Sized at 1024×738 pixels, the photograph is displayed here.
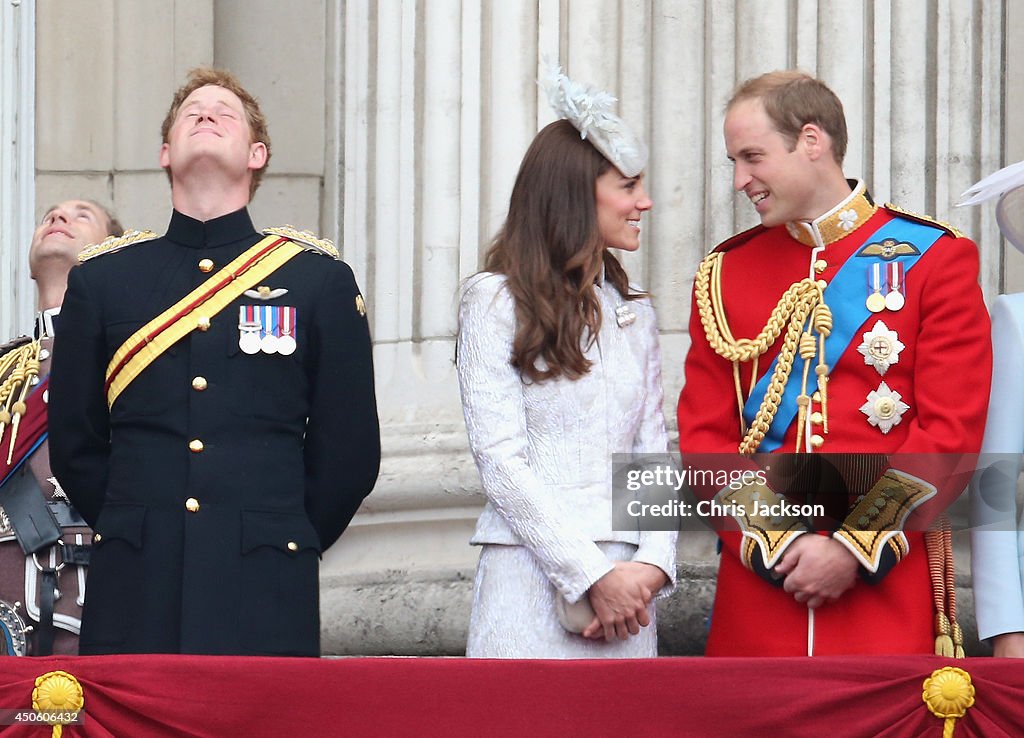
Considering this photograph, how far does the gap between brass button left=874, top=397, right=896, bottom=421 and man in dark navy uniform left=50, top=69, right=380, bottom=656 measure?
98 cm

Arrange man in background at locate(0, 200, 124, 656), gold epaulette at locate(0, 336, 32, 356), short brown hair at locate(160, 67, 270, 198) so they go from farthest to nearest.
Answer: gold epaulette at locate(0, 336, 32, 356) < man in background at locate(0, 200, 124, 656) < short brown hair at locate(160, 67, 270, 198)

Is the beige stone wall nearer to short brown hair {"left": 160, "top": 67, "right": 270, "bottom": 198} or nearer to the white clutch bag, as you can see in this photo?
the white clutch bag

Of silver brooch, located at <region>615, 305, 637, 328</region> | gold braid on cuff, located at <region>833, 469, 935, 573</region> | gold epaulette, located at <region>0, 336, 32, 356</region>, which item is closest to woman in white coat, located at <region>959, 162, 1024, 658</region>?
gold braid on cuff, located at <region>833, 469, 935, 573</region>

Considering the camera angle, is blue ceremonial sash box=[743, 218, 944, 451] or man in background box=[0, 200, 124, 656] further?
man in background box=[0, 200, 124, 656]

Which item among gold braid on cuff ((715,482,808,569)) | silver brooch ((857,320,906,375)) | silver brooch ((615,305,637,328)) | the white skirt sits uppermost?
silver brooch ((615,305,637,328))

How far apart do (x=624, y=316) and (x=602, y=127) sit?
39cm

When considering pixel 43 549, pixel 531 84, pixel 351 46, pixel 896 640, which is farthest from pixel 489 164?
pixel 896 640

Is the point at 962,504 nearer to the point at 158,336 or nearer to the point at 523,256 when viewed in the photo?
the point at 523,256

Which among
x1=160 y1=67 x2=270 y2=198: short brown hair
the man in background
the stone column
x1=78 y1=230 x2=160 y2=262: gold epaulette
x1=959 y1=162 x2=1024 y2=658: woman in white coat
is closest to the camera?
x1=959 y1=162 x2=1024 y2=658: woman in white coat

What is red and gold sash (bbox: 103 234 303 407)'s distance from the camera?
4066 millimetres

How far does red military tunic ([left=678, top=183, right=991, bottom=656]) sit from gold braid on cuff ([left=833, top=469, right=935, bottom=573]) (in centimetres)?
2

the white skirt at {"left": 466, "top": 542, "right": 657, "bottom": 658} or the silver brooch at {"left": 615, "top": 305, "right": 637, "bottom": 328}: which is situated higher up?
the silver brooch at {"left": 615, "top": 305, "right": 637, "bottom": 328}

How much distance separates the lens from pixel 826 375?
4.16 m

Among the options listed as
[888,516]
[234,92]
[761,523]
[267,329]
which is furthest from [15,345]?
A: [888,516]
